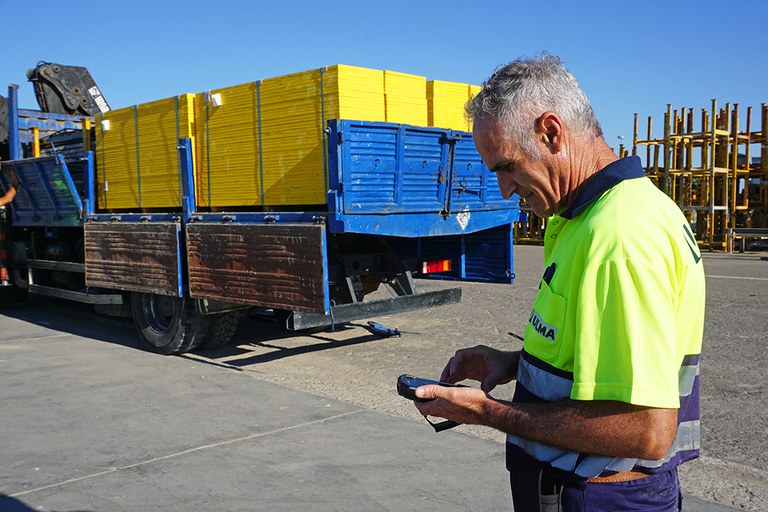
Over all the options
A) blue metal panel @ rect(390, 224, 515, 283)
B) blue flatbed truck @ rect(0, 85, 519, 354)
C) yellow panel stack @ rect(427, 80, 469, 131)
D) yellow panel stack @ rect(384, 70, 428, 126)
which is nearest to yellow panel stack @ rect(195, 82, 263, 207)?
blue flatbed truck @ rect(0, 85, 519, 354)

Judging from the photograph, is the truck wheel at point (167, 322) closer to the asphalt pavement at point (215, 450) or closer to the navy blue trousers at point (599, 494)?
the asphalt pavement at point (215, 450)

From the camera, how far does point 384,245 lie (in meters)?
8.25

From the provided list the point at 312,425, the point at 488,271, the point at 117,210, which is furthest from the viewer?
the point at 117,210

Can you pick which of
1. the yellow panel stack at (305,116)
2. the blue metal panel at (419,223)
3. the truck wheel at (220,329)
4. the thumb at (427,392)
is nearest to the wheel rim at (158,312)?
A: the truck wheel at (220,329)

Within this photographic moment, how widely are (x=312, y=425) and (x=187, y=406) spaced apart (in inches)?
48.6

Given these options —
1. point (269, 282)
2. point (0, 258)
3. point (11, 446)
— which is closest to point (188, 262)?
point (269, 282)

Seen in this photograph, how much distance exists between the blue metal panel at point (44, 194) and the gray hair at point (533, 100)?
29.1 feet

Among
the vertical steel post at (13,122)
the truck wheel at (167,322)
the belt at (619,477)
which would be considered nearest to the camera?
the belt at (619,477)

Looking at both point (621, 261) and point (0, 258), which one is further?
point (0, 258)

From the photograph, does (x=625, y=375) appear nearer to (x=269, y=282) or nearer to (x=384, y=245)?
(x=269, y=282)

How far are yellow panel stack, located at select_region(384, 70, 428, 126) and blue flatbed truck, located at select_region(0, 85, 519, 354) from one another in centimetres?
22

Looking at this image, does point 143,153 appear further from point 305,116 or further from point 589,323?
point 589,323

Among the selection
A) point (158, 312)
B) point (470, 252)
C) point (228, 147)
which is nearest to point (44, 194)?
point (158, 312)

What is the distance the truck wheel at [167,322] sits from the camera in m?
8.17
